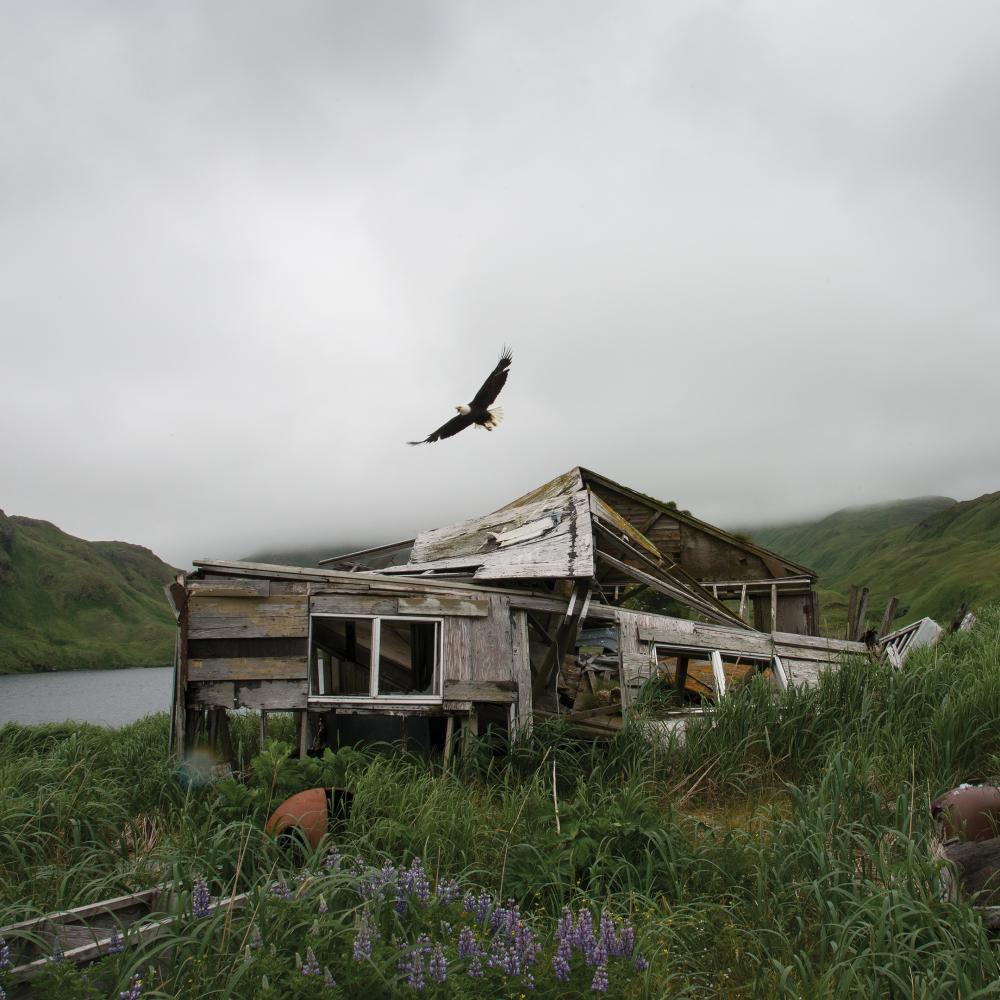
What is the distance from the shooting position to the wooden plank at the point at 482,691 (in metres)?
10.3

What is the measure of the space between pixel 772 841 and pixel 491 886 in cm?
211

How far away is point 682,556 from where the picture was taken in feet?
65.8

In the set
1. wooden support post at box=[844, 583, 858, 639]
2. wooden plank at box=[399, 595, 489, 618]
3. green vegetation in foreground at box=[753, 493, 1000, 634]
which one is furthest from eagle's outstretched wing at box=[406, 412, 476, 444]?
green vegetation in foreground at box=[753, 493, 1000, 634]

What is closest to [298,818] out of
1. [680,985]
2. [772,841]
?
[680,985]

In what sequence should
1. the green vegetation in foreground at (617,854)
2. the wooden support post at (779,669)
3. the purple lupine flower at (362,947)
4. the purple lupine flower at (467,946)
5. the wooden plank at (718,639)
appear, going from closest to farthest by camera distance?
the purple lupine flower at (362,947) < the purple lupine flower at (467,946) < the green vegetation in foreground at (617,854) < the wooden plank at (718,639) < the wooden support post at (779,669)

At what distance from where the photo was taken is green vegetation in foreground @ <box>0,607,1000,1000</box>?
381 cm

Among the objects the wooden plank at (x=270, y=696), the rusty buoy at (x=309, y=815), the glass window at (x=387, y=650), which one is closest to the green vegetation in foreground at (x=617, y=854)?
the rusty buoy at (x=309, y=815)

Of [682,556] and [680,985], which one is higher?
[682,556]

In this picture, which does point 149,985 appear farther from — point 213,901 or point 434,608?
point 434,608

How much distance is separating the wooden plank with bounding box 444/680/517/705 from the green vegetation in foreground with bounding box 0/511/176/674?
131 metres

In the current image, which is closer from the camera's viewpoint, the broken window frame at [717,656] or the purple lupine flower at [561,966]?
the purple lupine flower at [561,966]

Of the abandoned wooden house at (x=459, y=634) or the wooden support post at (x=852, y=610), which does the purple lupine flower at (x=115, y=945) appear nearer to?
the abandoned wooden house at (x=459, y=634)

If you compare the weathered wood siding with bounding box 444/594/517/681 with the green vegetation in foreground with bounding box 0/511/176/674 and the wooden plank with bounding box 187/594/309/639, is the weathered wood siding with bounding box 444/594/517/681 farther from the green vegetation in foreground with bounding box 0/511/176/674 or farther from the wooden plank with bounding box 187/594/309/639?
the green vegetation in foreground with bounding box 0/511/176/674

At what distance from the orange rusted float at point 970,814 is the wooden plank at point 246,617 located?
7442 mm
